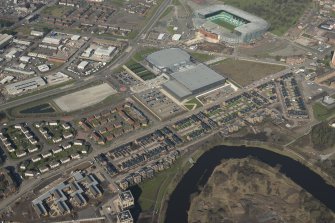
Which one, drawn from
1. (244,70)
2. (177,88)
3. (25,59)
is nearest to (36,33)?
(25,59)

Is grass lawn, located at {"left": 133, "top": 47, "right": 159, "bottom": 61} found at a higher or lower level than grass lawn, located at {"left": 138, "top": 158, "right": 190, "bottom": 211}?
higher

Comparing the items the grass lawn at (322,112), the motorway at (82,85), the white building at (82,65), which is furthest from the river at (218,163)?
the white building at (82,65)

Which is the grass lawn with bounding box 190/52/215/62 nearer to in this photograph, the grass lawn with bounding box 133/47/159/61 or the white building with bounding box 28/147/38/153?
the grass lawn with bounding box 133/47/159/61

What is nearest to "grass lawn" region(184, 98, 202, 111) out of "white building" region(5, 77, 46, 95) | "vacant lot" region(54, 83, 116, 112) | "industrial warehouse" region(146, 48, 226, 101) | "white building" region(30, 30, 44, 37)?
"industrial warehouse" region(146, 48, 226, 101)

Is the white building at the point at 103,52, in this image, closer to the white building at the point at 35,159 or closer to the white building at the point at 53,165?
the white building at the point at 35,159

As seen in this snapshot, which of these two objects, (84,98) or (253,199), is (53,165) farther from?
(253,199)

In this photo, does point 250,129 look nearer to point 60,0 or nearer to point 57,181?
point 57,181
